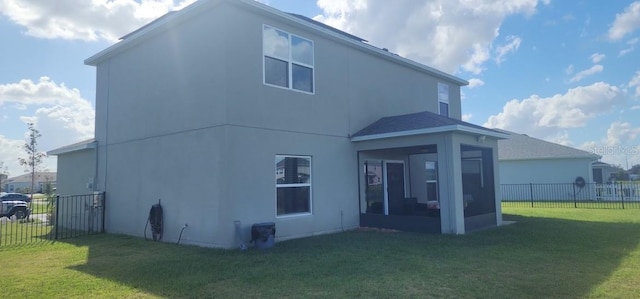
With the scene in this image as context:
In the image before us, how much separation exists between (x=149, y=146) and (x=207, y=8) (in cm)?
418

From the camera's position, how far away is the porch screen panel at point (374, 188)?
514 inches

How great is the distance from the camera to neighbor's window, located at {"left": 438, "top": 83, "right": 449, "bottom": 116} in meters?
17.5

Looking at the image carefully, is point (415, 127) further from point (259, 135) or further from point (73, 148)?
point (73, 148)

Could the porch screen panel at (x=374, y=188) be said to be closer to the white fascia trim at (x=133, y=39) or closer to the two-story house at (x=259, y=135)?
the two-story house at (x=259, y=135)

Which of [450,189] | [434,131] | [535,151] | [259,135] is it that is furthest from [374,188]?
[535,151]

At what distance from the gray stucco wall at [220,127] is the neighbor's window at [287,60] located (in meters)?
0.22

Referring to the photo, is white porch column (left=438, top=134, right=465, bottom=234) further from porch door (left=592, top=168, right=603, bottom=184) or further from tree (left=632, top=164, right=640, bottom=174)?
tree (left=632, top=164, right=640, bottom=174)

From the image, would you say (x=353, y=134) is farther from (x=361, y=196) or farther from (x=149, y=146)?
(x=149, y=146)

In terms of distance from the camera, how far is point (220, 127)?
9.27 metres

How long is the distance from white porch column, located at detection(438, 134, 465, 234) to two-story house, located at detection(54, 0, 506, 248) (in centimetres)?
3

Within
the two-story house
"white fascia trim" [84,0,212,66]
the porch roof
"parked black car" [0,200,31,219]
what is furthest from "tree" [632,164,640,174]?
"parked black car" [0,200,31,219]

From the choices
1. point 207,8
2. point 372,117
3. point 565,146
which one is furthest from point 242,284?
point 565,146

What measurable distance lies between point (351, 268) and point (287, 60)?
5.92 meters

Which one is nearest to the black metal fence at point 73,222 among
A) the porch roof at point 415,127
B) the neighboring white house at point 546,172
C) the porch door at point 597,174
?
the porch roof at point 415,127
